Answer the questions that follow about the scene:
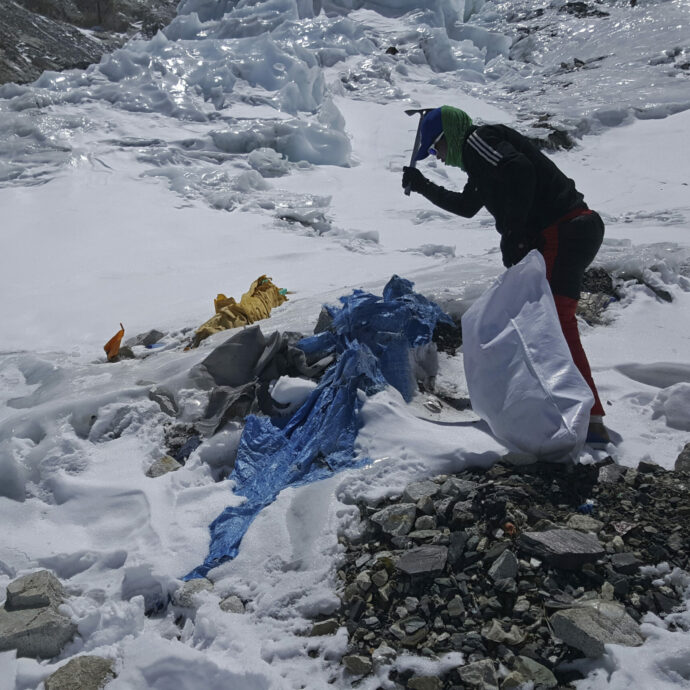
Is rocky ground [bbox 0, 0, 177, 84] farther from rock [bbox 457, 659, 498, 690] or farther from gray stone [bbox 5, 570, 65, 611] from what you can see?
rock [bbox 457, 659, 498, 690]

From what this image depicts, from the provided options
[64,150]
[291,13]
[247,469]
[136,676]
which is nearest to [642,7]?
[291,13]

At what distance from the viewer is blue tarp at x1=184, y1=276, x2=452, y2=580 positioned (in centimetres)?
235

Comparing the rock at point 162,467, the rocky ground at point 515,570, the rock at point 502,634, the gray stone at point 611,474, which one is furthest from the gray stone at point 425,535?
the rock at point 162,467

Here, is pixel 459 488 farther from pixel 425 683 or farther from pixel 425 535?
pixel 425 683

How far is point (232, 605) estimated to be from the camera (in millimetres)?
1895

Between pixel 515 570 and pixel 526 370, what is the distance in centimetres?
77

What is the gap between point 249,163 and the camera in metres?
9.04

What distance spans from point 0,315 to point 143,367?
6.98 ft

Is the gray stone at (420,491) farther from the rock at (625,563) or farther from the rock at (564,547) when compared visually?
the rock at (625,563)

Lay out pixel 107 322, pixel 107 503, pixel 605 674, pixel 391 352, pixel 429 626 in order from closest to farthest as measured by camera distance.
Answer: pixel 605 674, pixel 429 626, pixel 107 503, pixel 391 352, pixel 107 322

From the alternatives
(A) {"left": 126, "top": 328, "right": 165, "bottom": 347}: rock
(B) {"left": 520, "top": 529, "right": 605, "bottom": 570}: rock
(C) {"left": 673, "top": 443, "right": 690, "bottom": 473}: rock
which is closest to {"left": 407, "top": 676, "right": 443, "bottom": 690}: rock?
(B) {"left": 520, "top": 529, "right": 605, "bottom": 570}: rock

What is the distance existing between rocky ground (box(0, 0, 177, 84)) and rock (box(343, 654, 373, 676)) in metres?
13.1

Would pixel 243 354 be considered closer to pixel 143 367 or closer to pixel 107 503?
pixel 143 367

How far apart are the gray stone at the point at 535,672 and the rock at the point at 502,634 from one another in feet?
0.17
